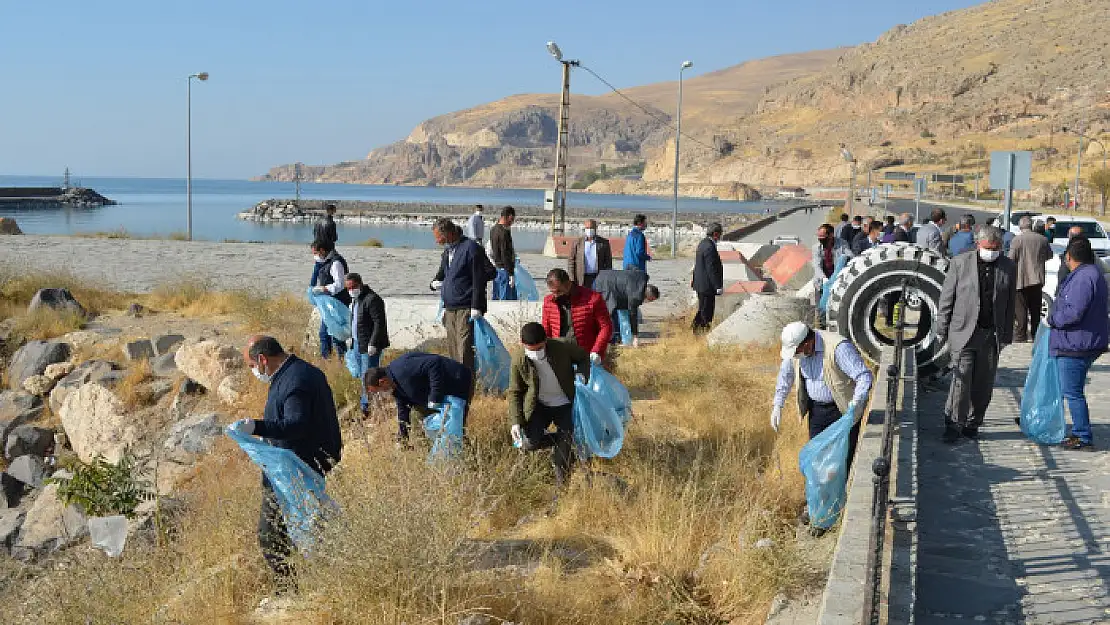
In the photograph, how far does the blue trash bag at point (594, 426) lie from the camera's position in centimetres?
709

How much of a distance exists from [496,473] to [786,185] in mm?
165658

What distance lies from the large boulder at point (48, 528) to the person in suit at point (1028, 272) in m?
10.3

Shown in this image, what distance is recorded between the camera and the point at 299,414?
5.61m

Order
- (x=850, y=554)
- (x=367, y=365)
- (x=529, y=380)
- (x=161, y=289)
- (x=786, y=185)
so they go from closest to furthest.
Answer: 1. (x=850, y=554)
2. (x=529, y=380)
3. (x=367, y=365)
4. (x=161, y=289)
5. (x=786, y=185)

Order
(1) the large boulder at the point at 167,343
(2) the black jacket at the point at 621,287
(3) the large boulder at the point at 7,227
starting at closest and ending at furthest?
(2) the black jacket at the point at 621,287, (1) the large boulder at the point at 167,343, (3) the large boulder at the point at 7,227

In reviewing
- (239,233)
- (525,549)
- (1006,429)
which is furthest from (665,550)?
(239,233)

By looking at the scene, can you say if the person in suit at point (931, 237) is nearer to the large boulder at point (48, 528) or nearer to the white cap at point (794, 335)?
the white cap at point (794, 335)

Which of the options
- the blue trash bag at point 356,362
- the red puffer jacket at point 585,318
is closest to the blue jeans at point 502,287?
the blue trash bag at point 356,362

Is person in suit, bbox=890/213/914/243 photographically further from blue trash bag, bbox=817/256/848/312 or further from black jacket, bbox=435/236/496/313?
black jacket, bbox=435/236/496/313

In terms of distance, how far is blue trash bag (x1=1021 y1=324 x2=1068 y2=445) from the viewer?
7.64 meters

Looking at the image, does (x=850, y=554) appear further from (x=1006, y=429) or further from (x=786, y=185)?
(x=786, y=185)

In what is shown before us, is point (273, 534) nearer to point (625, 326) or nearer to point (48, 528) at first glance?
point (48, 528)

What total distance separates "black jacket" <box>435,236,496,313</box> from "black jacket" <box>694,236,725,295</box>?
12.8ft

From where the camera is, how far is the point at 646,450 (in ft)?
27.0
